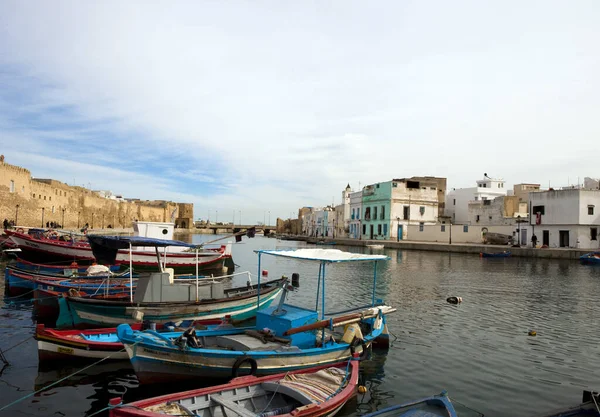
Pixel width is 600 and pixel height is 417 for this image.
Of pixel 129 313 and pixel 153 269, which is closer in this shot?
pixel 129 313

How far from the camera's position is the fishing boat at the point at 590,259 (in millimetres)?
36875

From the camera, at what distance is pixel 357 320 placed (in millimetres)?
11094

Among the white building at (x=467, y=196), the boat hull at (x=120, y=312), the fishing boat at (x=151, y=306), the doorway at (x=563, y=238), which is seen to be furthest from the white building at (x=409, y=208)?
the boat hull at (x=120, y=312)

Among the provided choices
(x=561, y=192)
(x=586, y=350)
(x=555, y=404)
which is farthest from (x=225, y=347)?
(x=561, y=192)

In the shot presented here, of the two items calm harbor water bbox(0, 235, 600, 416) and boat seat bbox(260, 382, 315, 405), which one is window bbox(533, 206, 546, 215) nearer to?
calm harbor water bbox(0, 235, 600, 416)

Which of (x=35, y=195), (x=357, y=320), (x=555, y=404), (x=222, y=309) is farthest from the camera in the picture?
(x=35, y=195)

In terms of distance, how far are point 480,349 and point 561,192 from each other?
39.8m

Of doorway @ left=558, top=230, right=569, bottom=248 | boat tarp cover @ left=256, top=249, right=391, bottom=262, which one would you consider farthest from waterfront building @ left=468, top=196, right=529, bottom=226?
boat tarp cover @ left=256, top=249, right=391, bottom=262

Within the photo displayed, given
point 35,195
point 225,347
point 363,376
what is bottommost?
point 363,376

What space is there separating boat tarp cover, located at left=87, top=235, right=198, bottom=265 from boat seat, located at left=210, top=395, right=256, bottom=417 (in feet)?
23.0

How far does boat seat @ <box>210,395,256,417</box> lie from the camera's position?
6.67m

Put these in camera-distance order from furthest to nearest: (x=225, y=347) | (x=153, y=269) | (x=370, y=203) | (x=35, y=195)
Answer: (x=370, y=203) < (x=35, y=195) < (x=153, y=269) < (x=225, y=347)

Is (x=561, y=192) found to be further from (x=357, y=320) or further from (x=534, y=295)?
(x=357, y=320)

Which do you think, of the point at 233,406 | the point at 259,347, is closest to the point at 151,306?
the point at 259,347
